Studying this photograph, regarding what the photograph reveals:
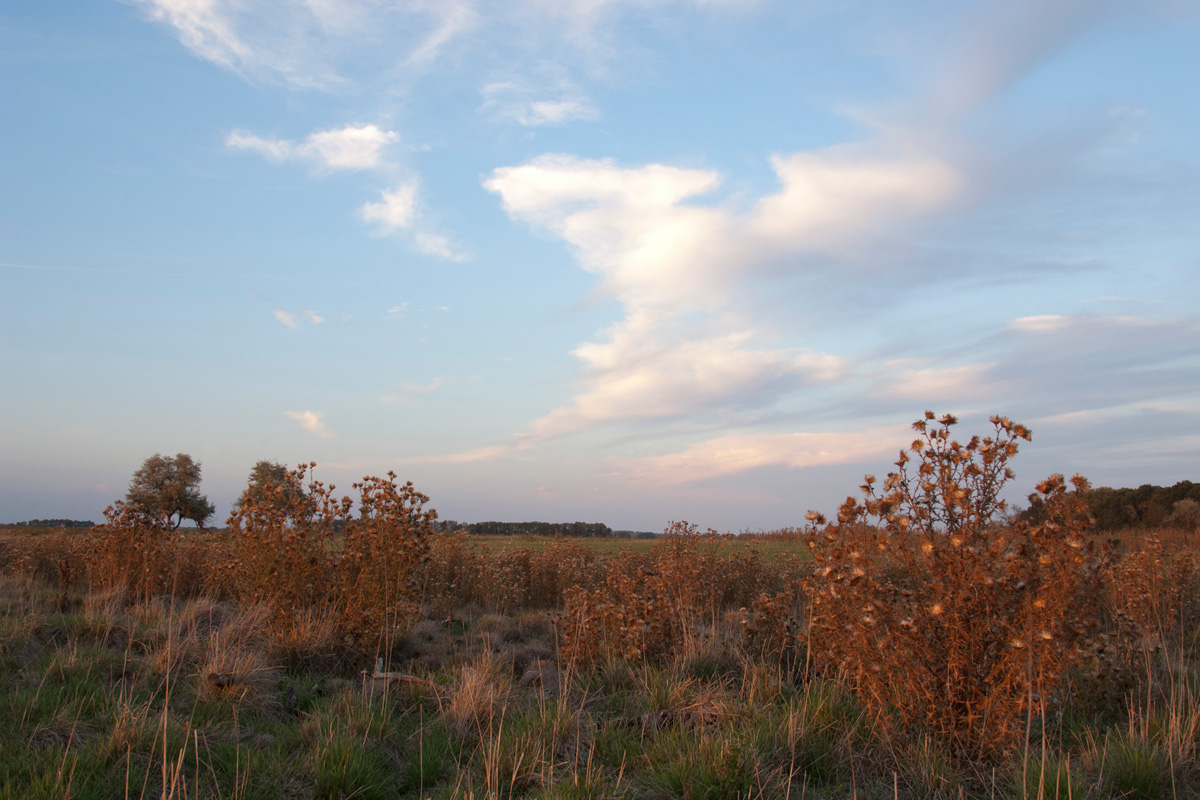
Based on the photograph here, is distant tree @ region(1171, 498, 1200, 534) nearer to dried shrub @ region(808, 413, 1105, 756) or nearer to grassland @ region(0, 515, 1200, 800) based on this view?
grassland @ region(0, 515, 1200, 800)

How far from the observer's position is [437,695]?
4.37 m

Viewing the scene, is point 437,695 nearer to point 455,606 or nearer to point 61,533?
point 455,606

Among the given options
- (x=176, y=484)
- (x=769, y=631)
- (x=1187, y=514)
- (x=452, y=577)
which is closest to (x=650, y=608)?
(x=769, y=631)

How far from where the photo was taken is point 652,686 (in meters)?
4.68

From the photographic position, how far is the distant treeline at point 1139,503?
2673cm

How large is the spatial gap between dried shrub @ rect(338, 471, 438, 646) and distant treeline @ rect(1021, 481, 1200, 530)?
2929cm

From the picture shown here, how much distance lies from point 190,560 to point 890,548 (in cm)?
1033

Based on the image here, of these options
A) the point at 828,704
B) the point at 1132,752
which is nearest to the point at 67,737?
the point at 828,704

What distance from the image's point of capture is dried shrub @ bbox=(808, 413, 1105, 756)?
129 inches

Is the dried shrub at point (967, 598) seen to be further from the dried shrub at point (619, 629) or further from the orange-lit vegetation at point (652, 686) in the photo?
the dried shrub at point (619, 629)

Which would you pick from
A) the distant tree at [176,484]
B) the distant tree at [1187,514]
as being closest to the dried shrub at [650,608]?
the distant tree at [1187,514]

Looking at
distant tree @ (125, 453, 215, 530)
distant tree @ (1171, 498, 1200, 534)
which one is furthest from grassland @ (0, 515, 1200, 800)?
distant tree @ (125, 453, 215, 530)

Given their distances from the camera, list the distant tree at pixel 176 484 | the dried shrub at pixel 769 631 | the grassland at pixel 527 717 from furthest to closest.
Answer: the distant tree at pixel 176 484, the dried shrub at pixel 769 631, the grassland at pixel 527 717

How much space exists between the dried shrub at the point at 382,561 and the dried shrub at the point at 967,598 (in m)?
3.95
